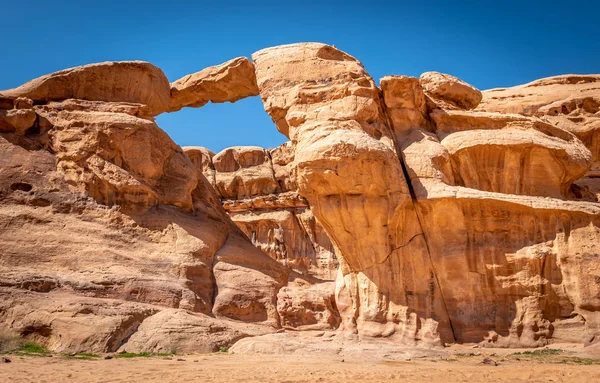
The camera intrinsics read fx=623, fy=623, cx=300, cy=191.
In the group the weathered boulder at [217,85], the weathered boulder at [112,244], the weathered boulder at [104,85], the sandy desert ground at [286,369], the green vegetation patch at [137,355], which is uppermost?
the weathered boulder at [217,85]

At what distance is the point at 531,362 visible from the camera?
36.9 feet

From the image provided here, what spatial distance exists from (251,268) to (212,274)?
1.15 meters

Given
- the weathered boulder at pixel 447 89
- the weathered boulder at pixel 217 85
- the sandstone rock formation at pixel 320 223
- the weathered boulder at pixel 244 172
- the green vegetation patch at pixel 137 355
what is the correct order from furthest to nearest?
1. the weathered boulder at pixel 244 172
2. the weathered boulder at pixel 217 85
3. the weathered boulder at pixel 447 89
4. the sandstone rock formation at pixel 320 223
5. the green vegetation patch at pixel 137 355

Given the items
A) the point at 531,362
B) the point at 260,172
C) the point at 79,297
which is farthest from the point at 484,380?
the point at 260,172

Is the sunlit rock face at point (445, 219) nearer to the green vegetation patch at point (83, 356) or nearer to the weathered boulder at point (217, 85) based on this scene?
the weathered boulder at point (217, 85)

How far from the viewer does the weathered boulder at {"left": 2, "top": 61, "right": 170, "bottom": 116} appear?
55.4 ft

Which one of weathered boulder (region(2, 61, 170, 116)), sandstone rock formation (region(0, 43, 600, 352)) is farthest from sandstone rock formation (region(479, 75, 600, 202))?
weathered boulder (region(2, 61, 170, 116))

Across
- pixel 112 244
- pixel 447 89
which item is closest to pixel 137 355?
pixel 112 244

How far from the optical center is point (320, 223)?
14836 millimetres

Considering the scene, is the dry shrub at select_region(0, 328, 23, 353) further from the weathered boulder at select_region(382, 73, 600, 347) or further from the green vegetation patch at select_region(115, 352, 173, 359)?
the weathered boulder at select_region(382, 73, 600, 347)

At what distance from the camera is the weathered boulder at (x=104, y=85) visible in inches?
664

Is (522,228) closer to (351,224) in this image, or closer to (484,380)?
(351,224)

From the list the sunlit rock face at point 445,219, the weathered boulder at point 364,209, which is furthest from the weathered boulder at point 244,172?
the weathered boulder at point 364,209

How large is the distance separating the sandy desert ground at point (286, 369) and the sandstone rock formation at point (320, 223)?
1469 mm
